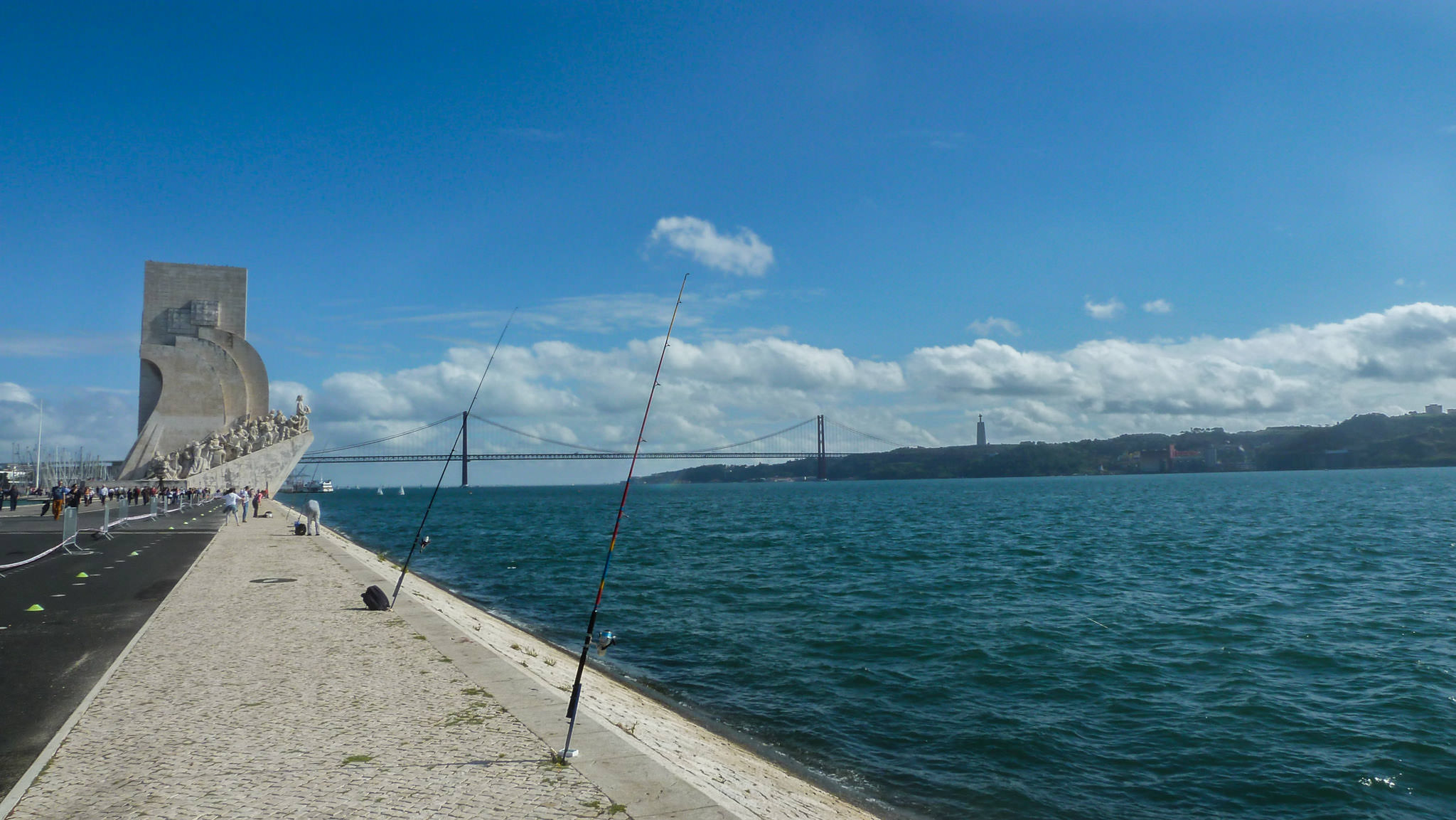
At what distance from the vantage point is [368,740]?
5.76m

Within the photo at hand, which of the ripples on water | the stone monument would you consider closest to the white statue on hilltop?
the stone monument

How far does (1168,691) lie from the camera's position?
34.1 ft

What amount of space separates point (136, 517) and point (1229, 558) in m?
37.3

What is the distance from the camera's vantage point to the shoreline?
5852 mm

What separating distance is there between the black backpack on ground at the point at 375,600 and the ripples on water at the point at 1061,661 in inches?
133

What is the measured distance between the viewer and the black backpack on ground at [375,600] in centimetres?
1116

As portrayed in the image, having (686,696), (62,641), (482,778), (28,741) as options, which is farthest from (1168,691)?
(62,641)

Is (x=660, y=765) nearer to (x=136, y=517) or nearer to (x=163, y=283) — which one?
(x=136, y=517)

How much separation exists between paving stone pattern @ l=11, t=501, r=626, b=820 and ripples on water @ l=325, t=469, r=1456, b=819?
352 centimetres

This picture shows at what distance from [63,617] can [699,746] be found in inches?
341

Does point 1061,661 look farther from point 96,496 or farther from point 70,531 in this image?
point 96,496

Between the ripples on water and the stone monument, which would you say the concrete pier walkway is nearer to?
the ripples on water

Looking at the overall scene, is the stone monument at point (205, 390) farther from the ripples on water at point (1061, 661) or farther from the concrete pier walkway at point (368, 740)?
the concrete pier walkway at point (368, 740)

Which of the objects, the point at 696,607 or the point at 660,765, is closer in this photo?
the point at 660,765
